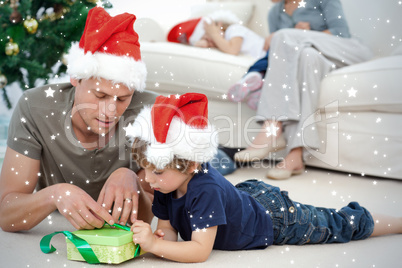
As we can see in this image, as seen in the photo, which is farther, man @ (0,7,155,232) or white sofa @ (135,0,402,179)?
white sofa @ (135,0,402,179)

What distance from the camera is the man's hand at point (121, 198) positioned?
1063 mm

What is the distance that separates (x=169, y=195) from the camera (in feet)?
3.50

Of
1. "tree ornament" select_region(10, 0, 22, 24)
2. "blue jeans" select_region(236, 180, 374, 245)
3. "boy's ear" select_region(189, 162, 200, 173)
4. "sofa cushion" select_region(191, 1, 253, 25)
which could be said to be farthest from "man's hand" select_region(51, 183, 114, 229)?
"sofa cushion" select_region(191, 1, 253, 25)

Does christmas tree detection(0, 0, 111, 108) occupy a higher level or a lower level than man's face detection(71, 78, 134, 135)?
higher

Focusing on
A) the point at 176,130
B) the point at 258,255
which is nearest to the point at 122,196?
the point at 176,130

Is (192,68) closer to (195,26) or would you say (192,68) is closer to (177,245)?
(195,26)

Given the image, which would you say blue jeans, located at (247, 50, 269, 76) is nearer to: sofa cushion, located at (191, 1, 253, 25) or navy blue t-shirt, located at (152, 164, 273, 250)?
sofa cushion, located at (191, 1, 253, 25)

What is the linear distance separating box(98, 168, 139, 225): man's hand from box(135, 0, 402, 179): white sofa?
3.72ft

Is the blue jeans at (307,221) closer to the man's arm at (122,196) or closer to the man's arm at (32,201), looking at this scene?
the man's arm at (122,196)

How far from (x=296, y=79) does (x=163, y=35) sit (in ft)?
3.38

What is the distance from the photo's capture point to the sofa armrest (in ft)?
8.68

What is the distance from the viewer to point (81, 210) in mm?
985

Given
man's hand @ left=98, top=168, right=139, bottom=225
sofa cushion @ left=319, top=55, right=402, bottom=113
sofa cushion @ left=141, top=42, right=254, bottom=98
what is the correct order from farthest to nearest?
sofa cushion @ left=141, top=42, right=254, bottom=98, sofa cushion @ left=319, top=55, right=402, bottom=113, man's hand @ left=98, top=168, right=139, bottom=225

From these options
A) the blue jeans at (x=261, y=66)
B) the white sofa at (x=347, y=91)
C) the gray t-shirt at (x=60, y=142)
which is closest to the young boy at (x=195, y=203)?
the gray t-shirt at (x=60, y=142)
